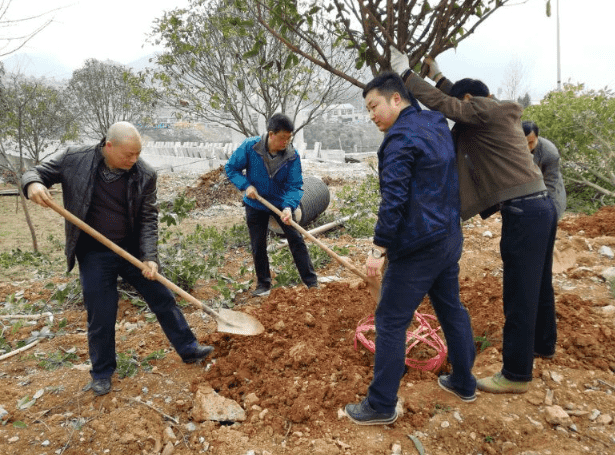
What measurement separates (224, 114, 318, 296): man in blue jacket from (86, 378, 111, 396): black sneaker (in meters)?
1.94

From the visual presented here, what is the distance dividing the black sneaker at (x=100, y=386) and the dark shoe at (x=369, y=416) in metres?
1.55

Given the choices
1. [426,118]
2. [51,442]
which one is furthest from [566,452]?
[51,442]

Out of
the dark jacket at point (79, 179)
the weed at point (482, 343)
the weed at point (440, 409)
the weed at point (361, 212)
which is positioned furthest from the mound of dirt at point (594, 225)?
the dark jacket at point (79, 179)

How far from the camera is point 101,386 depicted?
9.16 feet

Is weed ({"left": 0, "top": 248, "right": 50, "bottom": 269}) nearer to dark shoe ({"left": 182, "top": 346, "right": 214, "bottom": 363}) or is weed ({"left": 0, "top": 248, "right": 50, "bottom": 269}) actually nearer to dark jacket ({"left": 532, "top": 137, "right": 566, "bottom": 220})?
dark shoe ({"left": 182, "top": 346, "right": 214, "bottom": 363})

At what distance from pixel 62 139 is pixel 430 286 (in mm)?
19343

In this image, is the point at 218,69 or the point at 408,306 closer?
the point at 408,306

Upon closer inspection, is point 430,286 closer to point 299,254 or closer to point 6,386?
point 299,254

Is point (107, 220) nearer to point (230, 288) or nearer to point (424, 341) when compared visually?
point (230, 288)

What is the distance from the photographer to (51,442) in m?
2.40

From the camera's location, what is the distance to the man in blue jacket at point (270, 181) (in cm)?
413

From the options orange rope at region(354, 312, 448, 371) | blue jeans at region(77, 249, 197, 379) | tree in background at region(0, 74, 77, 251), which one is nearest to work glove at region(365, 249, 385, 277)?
orange rope at region(354, 312, 448, 371)

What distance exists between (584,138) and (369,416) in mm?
7710

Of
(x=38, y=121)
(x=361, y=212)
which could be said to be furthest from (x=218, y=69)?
(x=38, y=121)
